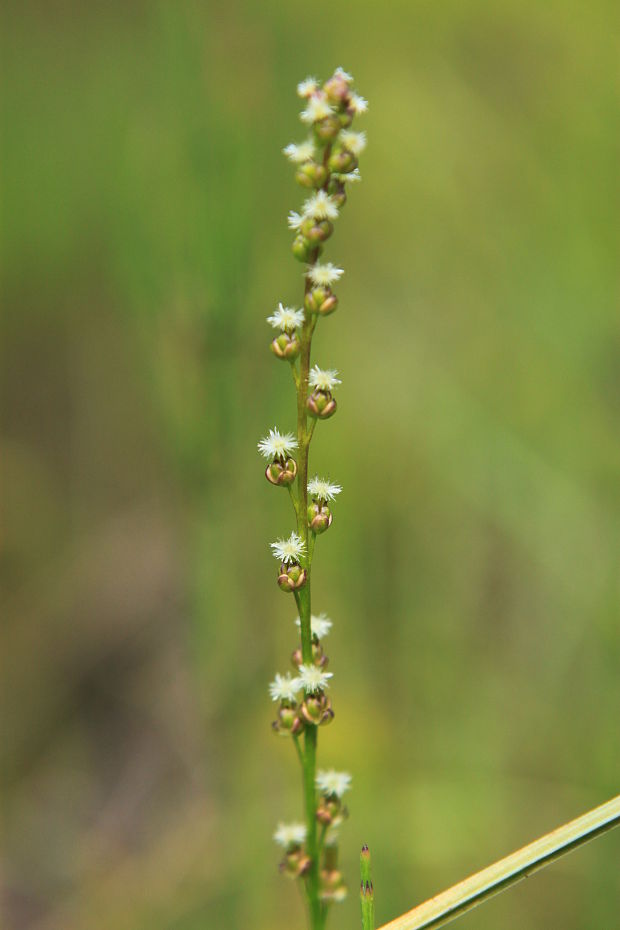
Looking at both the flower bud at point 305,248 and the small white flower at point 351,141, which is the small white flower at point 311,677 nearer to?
the flower bud at point 305,248

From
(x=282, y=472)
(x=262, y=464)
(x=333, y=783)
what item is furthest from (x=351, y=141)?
(x=262, y=464)

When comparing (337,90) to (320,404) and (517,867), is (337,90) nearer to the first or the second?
(320,404)

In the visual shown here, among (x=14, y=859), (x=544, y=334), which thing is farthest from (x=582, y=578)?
(x=14, y=859)

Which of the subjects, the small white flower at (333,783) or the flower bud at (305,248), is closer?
the flower bud at (305,248)

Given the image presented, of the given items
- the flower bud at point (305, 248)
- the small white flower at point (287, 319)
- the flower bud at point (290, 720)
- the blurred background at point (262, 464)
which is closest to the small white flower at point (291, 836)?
the flower bud at point (290, 720)

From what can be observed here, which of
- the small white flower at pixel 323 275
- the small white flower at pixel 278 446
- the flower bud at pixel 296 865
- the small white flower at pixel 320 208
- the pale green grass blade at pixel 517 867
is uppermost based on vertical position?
the small white flower at pixel 320 208

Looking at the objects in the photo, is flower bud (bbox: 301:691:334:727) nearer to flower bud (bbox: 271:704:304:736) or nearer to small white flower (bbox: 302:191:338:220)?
flower bud (bbox: 271:704:304:736)

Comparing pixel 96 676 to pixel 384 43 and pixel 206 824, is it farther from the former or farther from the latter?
pixel 384 43
